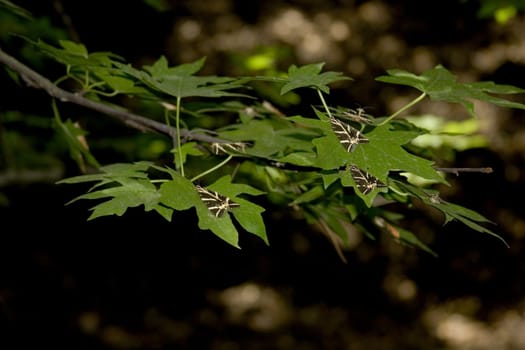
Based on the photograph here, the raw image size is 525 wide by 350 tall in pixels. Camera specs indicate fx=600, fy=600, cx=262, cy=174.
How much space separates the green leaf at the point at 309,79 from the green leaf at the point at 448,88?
0.08 metres

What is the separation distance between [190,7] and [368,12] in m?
1.26

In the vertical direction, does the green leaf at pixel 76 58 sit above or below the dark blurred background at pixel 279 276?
above

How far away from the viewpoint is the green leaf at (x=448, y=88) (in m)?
0.95

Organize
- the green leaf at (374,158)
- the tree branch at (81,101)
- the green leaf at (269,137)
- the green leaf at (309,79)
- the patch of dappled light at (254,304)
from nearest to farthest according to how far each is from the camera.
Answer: the green leaf at (374,158), the green leaf at (309,79), the green leaf at (269,137), the tree branch at (81,101), the patch of dappled light at (254,304)

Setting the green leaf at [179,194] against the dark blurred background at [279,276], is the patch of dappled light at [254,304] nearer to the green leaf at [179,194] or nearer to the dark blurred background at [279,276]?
the dark blurred background at [279,276]

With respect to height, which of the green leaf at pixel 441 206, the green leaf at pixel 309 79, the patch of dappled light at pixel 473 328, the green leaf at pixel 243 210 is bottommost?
the patch of dappled light at pixel 473 328

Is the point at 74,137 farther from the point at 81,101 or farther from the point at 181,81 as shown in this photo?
the point at 181,81

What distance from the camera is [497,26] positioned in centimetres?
396

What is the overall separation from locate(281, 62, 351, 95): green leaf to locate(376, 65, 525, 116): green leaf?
84 millimetres

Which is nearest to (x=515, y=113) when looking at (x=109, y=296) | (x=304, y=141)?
(x=109, y=296)

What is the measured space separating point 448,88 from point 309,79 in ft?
0.81

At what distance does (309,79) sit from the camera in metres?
0.90

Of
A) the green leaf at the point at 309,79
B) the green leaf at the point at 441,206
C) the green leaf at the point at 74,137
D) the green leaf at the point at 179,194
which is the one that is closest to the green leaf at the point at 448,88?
the green leaf at the point at 309,79

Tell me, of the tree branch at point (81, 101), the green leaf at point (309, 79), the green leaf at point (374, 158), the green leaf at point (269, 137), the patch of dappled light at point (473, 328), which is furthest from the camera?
the patch of dappled light at point (473, 328)
